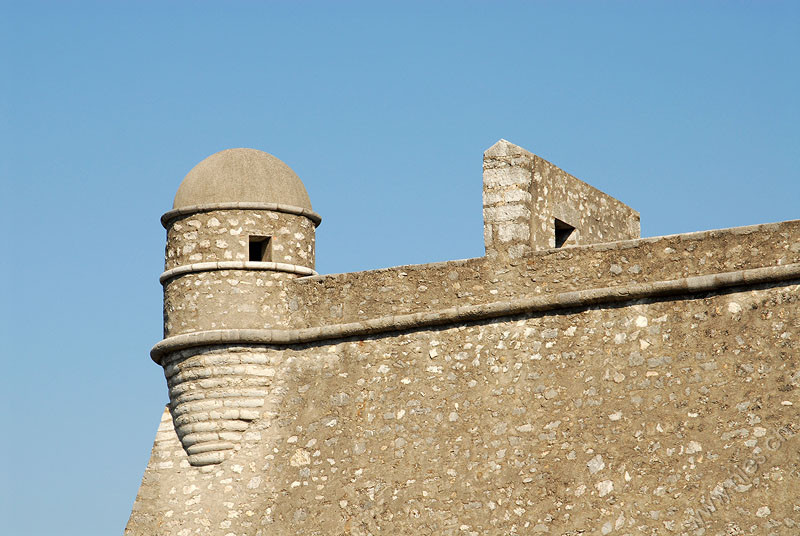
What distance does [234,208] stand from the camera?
14.0 metres

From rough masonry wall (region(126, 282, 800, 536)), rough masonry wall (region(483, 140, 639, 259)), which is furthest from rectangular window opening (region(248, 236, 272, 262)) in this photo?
rough masonry wall (region(483, 140, 639, 259))

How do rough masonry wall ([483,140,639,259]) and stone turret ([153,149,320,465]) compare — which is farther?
stone turret ([153,149,320,465])

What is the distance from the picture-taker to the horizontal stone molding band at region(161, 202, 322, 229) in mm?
13992

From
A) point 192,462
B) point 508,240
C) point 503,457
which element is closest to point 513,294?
point 508,240

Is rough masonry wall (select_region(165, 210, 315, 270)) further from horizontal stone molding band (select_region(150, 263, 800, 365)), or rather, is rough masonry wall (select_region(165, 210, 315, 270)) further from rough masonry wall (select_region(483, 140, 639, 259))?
rough masonry wall (select_region(483, 140, 639, 259))

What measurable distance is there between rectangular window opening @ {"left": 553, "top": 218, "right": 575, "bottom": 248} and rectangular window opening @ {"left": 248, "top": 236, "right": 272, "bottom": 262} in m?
2.77

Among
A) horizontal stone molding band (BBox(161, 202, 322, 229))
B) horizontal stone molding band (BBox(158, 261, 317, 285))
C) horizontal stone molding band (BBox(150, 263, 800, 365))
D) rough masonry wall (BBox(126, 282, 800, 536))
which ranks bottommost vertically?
rough masonry wall (BBox(126, 282, 800, 536))

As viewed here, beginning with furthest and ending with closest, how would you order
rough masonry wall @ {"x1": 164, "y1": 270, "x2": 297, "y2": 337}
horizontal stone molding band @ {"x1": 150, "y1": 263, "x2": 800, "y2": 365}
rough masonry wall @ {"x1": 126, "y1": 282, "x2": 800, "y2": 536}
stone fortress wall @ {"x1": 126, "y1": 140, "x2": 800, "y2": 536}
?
rough masonry wall @ {"x1": 164, "y1": 270, "x2": 297, "y2": 337} → horizontal stone molding band @ {"x1": 150, "y1": 263, "x2": 800, "y2": 365} → stone fortress wall @ {"x1": 126, "y1": 140, "x2": 800, "y2": 536} → rough masonry wall @ {"x1": 126, "y1": 282, "x2": 800, "y2": 536}

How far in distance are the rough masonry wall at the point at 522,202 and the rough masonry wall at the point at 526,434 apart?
0.79 metres

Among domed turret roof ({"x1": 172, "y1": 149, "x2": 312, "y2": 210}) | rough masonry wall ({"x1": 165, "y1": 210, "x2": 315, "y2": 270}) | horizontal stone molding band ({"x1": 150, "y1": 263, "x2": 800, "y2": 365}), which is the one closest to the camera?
horizontal stone molding band ({"x1": 150, "y1": 263, "x2": 800, "y2": 365})

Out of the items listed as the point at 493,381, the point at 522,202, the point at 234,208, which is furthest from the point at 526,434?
the point at 234,208

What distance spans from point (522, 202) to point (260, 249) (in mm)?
2696

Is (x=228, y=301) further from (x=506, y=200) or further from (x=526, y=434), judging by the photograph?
(x=526, y=434)

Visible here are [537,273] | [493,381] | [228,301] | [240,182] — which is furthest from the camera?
[240,182]
